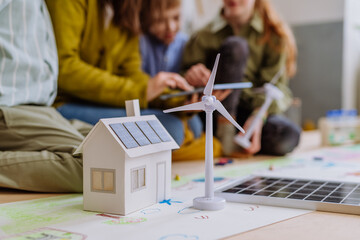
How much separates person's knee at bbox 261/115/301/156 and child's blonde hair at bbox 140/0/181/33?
22.0 inches

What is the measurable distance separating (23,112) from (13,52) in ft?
0.48

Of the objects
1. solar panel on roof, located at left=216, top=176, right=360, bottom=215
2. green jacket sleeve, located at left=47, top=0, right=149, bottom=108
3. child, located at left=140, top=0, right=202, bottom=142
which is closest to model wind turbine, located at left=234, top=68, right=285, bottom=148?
child, located at left=140, top=0, right=202, bottom=142

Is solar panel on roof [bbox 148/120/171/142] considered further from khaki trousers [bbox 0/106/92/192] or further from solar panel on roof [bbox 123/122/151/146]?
khaki trousers [bbox 0/106/92/192]

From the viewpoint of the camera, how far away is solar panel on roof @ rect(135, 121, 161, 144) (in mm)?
771

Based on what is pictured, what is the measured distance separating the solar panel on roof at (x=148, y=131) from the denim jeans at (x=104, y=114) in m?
0.47

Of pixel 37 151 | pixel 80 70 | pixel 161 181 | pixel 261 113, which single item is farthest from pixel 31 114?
pixel 261 113

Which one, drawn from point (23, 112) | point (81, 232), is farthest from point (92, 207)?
point (23, 112)

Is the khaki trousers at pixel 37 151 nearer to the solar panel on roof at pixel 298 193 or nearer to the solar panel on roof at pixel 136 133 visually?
the solar panel on roof at pixel 136 133

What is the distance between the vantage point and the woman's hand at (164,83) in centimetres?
122

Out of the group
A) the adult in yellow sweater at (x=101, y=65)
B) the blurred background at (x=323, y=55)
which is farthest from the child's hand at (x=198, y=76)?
the blurred background at (x=323, y=55)

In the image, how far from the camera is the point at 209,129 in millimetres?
729

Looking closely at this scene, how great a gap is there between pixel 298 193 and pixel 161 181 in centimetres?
27

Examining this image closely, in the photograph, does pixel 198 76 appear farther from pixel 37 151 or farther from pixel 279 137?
pixel 37 151

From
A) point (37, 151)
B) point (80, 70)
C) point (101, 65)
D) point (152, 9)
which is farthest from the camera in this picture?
point (152, 9)
